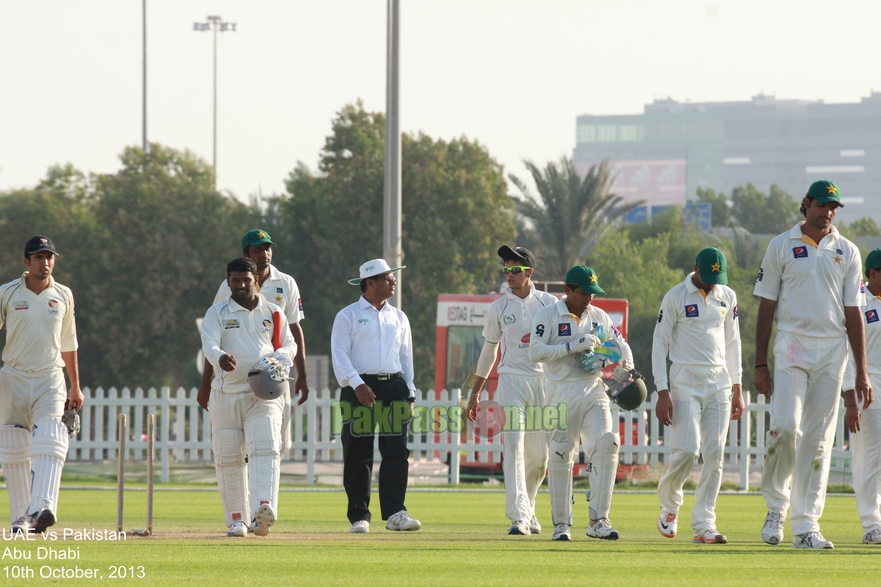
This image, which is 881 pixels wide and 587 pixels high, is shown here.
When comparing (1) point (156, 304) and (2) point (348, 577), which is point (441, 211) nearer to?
(1) point (156, 304)

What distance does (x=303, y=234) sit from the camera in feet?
162

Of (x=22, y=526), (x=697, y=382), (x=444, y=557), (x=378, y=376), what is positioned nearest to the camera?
Result: (x=444, y=557)

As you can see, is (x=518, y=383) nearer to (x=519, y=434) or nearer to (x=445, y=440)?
(x=519, y=434)

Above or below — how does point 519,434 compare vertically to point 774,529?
above

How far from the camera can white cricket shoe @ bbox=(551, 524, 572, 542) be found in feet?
32.1

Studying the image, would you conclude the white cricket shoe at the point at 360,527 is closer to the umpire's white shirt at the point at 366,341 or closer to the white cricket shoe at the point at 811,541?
the umpire's white shirt at the point at 366,341

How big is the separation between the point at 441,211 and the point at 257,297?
38223mm

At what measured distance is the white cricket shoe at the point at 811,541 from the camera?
907 centimetres

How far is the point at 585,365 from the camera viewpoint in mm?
9992

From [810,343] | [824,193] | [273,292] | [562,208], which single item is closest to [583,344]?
[810,343]

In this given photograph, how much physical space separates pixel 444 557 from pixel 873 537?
3.47m

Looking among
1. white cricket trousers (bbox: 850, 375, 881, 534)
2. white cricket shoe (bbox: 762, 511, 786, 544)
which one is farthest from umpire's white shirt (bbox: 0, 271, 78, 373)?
white cricket trousers (bbox: 850, 375, 881, 534)

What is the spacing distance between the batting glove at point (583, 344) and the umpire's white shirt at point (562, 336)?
0.14 ft

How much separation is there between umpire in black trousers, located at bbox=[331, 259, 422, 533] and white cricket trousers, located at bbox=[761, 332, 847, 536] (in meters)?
2.91
